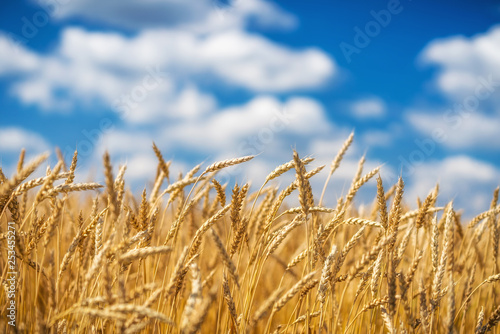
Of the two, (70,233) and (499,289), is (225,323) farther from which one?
(499,289)

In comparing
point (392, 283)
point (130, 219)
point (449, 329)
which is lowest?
point (449, 329)

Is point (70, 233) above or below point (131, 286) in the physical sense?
above

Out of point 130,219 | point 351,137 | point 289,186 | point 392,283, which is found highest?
point 351,137

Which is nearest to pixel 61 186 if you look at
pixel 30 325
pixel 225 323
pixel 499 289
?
pixel 30 325

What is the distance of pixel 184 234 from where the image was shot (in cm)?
→ 373

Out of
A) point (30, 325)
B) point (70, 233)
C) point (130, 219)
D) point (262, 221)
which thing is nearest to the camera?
point (130, 219)

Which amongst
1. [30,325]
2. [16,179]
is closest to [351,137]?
[16,179]

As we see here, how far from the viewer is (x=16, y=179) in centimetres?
161

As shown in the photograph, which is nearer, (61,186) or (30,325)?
(61,186)

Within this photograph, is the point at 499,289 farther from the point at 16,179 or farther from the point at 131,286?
the point at 16,179

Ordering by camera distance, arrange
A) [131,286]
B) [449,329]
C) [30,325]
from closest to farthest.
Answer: [449,329] → [30,325] → [131,286]

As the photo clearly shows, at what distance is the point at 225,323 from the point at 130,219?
0.99 m

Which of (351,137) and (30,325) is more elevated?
(351,137)

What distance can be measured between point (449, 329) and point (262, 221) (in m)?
1.20
